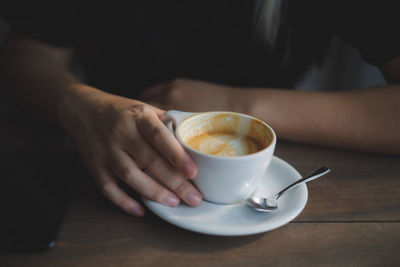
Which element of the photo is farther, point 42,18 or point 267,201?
point 42,18

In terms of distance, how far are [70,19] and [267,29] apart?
67 cm

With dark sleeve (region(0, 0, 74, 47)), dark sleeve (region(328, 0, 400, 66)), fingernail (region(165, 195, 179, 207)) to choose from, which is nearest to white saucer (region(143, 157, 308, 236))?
fingernail (region(165, 195, 179, 207))

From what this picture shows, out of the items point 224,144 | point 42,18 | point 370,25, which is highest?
point 370,25

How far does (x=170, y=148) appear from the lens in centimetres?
48

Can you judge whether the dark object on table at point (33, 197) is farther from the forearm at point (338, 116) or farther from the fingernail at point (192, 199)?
the forearm at point (338, 116)

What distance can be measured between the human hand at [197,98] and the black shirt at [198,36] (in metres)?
0.25

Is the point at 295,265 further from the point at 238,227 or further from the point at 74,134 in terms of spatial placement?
the point at 74,134

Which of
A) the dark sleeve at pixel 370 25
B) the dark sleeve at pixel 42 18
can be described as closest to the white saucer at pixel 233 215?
the dark sleeve at pixel 370 25

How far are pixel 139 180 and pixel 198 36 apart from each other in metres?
0.70

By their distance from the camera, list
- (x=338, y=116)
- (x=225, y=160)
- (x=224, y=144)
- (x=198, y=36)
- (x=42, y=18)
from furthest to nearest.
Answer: (x=198, y=36) → (x=42, y=18) → (x=338, y=116) → (x=224, y=144) → (x=225, y=160)

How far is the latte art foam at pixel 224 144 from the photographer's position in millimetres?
580

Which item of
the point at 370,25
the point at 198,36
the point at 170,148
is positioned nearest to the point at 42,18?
the point at 198,36

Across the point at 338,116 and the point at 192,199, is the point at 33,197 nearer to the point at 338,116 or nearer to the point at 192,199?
the point at 192,199

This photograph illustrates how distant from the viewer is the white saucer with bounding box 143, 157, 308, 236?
0.44m
